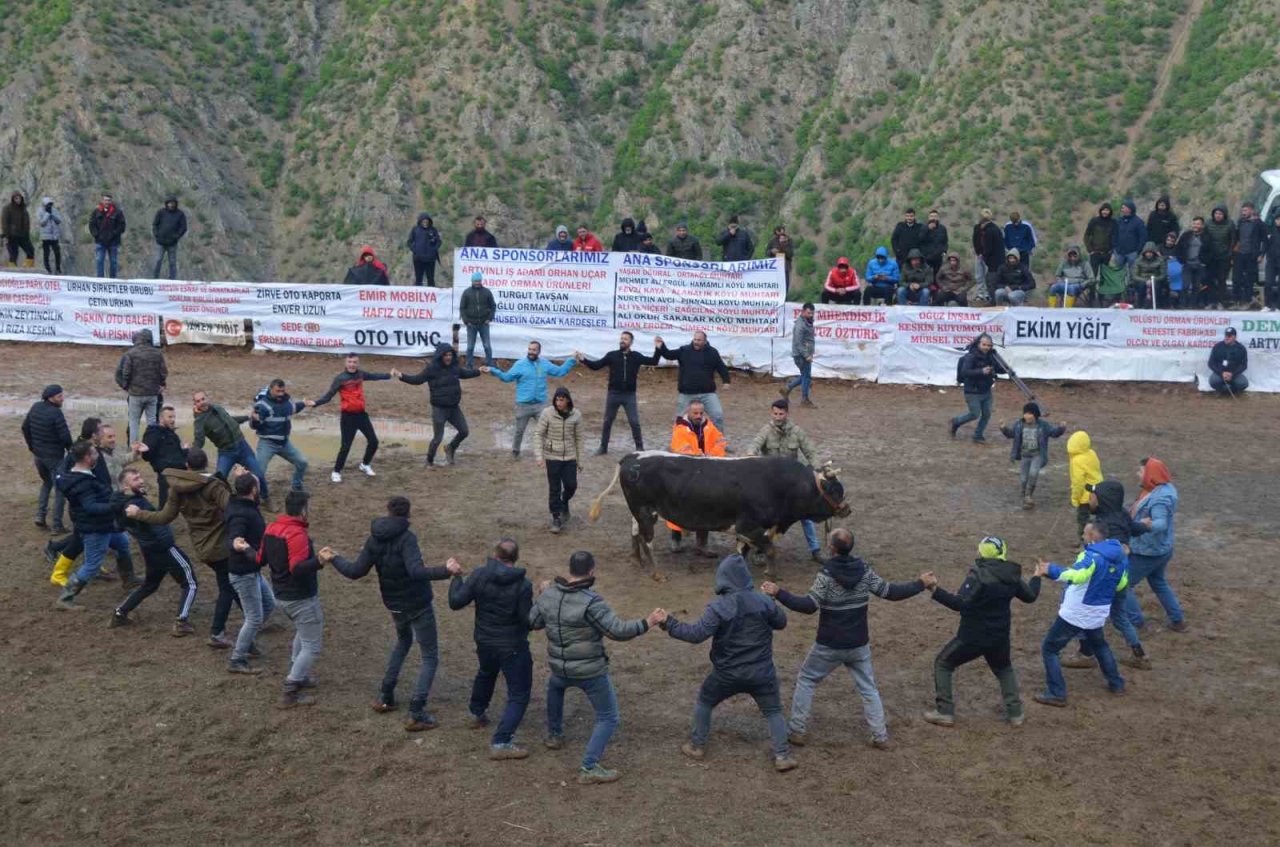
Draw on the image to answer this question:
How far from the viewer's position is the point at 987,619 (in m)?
11.1

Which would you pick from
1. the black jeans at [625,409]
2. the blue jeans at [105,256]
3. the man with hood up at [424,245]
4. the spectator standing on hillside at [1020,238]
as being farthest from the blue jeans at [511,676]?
the blue jeans at [105,256]

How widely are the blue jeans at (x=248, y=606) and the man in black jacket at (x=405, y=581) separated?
1.50 metres

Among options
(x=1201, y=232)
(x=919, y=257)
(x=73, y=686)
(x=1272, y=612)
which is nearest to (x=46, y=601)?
(x=73, y=686)

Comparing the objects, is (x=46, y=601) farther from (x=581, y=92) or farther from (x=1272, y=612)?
(x=581, y=92)

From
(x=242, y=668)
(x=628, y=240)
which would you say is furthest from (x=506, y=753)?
(x=628, y=240)

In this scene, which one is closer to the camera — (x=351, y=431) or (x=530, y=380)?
(x=351, y=431)

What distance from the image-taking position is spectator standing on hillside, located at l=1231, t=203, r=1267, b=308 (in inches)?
1070

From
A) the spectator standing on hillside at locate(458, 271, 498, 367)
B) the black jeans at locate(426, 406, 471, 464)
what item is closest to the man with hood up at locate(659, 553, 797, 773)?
the black jeans at locate(426, 406, 471, 464)

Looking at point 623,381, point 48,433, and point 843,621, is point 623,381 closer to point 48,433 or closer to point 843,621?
point 48,433

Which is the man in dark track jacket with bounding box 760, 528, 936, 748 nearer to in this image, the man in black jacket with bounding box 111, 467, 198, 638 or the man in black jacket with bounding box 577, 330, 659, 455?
the man in black jacket with bounding box 111, 467, 198, 638

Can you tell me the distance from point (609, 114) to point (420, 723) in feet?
118

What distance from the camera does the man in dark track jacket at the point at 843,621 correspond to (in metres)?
10.7

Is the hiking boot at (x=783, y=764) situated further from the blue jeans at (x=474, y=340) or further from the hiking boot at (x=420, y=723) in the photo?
the blue jeans at (x=474, y=340)

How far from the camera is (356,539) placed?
16.1 meters
